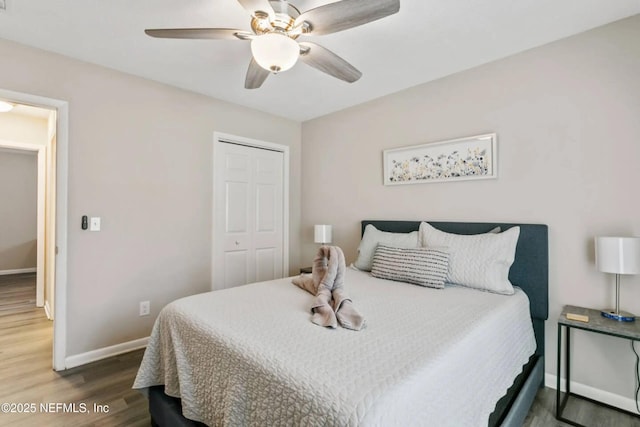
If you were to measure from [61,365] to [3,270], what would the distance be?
525cm

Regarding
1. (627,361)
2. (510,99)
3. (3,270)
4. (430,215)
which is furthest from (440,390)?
(3,270)

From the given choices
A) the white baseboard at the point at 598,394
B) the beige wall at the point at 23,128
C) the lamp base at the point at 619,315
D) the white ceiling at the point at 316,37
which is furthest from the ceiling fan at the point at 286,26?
the beige wall at the point at 23,128

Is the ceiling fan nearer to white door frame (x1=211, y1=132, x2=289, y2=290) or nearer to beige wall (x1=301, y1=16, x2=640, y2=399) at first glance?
beige wall (x1=301, y1=16, x2=640, y2=399)

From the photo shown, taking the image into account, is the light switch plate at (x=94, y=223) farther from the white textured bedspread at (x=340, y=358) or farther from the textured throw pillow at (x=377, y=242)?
the textured throw pillow at (x=377, y=242)

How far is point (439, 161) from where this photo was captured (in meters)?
2.77

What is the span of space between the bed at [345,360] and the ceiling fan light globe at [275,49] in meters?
1.32

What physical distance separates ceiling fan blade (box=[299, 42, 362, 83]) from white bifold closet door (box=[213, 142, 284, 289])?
5.74 ft

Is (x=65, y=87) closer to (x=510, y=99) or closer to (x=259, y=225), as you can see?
(x=259, y=225)

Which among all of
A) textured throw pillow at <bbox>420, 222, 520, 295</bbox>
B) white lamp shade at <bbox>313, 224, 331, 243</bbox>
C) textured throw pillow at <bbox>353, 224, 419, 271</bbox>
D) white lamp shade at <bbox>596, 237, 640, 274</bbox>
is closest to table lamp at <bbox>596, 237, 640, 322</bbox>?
white lamp shade at <bbox>596, 237, 640, 274</bbox>

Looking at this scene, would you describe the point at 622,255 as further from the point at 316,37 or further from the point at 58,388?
the point at 58,388

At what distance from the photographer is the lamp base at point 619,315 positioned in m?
1.81

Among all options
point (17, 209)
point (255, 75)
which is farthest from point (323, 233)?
point (17, 209)

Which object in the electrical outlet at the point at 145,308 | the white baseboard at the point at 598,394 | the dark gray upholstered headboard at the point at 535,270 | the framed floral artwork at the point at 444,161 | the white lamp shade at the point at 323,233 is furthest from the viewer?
the white lamp shade at the point at 323,233

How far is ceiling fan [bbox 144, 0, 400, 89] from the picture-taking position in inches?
56.5
